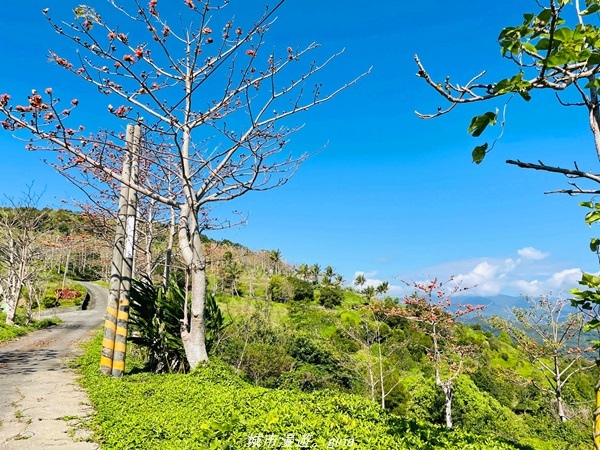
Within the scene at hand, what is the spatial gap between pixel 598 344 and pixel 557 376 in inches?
660

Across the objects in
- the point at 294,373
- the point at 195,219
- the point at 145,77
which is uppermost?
the point at 145,77

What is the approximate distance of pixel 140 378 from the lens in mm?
8234

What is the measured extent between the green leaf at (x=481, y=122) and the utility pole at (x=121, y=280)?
27.3 ft

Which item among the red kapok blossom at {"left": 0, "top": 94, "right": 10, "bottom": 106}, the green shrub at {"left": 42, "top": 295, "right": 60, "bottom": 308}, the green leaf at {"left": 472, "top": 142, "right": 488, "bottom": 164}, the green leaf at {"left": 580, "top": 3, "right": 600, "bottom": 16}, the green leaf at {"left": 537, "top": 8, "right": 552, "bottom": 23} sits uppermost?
the red kapok blossom at {"left": 0, "top": 94, "right": 10, "bottom": 106}

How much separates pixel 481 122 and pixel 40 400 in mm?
7879

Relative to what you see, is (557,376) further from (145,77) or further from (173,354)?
(145,77)

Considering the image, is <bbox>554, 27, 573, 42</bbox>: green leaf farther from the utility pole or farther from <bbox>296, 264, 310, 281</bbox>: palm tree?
<bbox>296, 264, 310, 281</bbox>: palm tree

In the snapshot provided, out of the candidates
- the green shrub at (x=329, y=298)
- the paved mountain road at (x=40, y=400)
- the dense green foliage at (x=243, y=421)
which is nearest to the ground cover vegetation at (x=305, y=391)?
the dense green foliage at (x=243, y=421)

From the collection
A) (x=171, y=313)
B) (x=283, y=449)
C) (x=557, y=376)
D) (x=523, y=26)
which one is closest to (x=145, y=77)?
(x=171, y=313)

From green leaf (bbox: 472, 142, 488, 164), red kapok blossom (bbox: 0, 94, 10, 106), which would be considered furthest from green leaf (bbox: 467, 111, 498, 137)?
red kapok blossom (bbox: 0, 94, 10, 106)

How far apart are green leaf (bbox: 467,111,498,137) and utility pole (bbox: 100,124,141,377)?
328 inches

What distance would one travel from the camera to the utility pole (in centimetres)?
876

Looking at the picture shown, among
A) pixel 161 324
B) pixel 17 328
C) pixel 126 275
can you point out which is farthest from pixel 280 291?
pixel 126 275

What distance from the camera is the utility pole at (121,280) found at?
876cm
